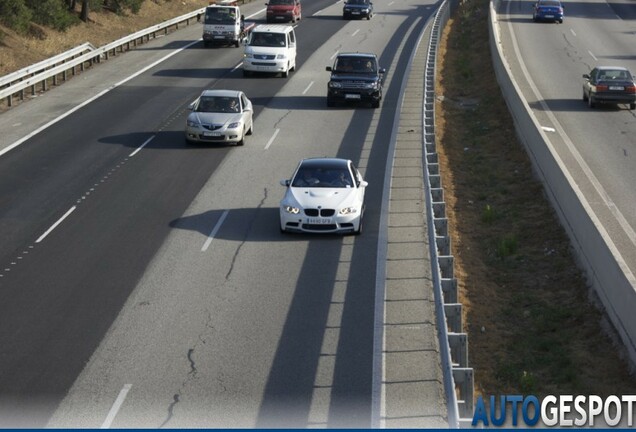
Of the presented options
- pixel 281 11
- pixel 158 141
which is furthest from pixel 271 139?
pixel 281 11

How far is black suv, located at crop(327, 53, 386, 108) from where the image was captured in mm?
38625

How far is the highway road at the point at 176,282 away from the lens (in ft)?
48.1

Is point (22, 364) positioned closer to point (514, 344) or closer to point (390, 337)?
point (390, 337)

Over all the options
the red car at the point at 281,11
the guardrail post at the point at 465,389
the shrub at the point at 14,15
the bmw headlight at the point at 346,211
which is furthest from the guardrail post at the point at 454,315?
the red car at the point at 281,11

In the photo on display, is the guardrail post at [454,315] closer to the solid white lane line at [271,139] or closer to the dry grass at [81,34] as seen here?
the solid white lane line at [271,139]

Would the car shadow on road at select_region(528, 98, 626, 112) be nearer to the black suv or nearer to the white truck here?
the black suv

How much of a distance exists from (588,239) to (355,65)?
20.1 meters

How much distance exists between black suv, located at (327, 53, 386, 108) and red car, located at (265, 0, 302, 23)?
25271 millimetres

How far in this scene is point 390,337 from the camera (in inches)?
664

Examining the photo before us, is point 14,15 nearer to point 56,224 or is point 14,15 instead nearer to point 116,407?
point 56,224

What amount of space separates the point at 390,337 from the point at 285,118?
20.7 meters

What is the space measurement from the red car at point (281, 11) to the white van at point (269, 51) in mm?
17899

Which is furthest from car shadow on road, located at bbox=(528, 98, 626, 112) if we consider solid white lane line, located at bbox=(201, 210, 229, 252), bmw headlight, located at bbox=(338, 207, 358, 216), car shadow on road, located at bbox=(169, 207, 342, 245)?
bmw headlight, located at bbox=(338, 207, 358, 216)

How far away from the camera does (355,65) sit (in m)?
39.6
